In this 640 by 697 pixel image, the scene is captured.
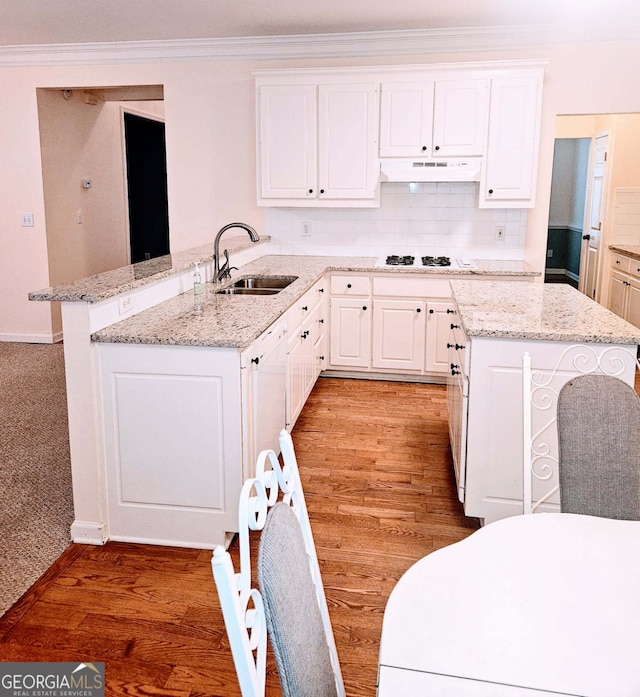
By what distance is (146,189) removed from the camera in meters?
7.69

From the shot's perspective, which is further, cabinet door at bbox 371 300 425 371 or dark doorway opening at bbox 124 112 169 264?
dark doorway opening at bbox 124 112 169 264

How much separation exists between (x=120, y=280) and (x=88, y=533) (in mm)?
1077

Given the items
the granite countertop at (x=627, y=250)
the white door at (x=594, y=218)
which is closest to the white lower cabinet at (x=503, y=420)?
the granite countertop at (x=627, y=250)

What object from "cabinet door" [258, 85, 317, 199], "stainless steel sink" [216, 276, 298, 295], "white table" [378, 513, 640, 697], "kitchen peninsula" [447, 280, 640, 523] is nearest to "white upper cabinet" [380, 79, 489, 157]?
"cabinet door" [258, 85, 317, 199]

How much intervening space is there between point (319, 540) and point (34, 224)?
14.2ft

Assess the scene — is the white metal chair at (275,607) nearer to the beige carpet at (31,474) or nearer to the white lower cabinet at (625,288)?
the beige carpet at (31,474)

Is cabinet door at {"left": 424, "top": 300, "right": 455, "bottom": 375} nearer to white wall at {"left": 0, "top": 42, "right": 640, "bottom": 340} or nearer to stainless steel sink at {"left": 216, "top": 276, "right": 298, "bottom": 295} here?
white wall at {"left": 0, "top": 42, "right": 640, "bottom": 340}

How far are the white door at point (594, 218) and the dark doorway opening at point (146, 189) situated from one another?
15.6 feet

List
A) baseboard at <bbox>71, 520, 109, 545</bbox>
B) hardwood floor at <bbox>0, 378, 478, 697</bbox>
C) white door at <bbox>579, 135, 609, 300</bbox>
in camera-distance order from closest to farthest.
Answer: hardwood floor at <bbox>0, 378, 478, 697</bbox>
baseboard at <bbox>71, 520, 109, 545</bbox>
white door at <bbox>579, 135, 609, 300</bbox>

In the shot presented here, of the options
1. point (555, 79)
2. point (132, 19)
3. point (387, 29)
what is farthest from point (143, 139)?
point (555, 79)

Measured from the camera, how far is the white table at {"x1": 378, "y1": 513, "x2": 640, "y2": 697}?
1.02 meters

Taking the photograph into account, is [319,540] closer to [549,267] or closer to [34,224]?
[34,224]

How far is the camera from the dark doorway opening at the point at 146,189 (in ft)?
24.4

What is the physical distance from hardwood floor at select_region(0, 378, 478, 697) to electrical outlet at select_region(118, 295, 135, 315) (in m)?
0.98
